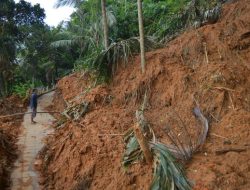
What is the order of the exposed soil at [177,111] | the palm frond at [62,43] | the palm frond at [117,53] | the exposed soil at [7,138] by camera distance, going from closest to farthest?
the exposed soil at [177,111], the exposed soil at [7,138], the palm frond at [117,53], the palm frond at [62,43]

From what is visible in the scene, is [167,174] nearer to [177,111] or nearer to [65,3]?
[177,111]

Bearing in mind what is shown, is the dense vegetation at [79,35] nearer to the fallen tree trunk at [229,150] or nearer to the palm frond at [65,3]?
the palm frond at [65,3]

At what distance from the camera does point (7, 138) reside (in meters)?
12.4

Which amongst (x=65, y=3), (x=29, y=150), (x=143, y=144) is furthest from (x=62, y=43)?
(x=143, y=144)

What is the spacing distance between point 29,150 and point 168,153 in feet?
20.4

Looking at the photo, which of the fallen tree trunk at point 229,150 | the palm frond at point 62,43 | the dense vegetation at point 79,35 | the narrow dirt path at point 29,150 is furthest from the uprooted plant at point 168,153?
the palm frond at point 62,43

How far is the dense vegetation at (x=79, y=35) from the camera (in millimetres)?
12414

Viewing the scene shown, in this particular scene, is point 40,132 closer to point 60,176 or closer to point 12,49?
point 60,176

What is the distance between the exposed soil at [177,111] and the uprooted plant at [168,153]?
0.16 m

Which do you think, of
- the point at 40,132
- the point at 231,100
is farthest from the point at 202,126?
the point at 40,132

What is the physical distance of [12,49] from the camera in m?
22.0

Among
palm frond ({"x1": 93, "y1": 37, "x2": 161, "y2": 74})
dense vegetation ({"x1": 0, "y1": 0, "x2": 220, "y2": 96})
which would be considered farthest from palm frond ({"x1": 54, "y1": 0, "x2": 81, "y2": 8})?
palm frond ({"x1": 93, "y1": 37, "x2": 161, "y2": 74})

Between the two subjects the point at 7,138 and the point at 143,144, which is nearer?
the point at 143,144

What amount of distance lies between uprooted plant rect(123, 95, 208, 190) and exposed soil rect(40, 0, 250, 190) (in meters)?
0.16
